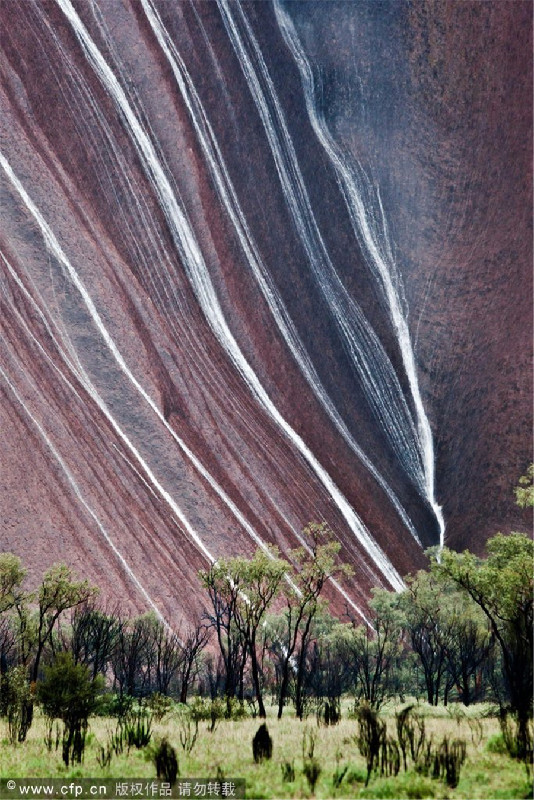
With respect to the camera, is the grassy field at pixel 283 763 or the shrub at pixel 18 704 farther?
the shrub at pixel 18 704

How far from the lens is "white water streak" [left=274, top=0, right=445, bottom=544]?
37.7m

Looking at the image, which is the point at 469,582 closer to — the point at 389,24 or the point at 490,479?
the point at 490,479

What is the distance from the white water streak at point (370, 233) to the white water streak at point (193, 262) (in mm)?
4607

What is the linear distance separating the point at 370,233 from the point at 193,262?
8.64m

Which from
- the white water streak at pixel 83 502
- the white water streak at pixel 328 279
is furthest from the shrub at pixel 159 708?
the white water streak at pixel 328 279

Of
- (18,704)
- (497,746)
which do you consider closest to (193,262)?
(18,704)

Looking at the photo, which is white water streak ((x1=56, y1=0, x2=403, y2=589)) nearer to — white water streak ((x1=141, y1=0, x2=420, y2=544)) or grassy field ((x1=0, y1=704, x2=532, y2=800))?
white water streak ((x1=141, y1=0, x2=420, y2=544))

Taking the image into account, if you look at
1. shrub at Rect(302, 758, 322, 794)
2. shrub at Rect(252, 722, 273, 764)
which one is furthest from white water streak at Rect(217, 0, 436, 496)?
shrub at Rect(302, 758, 322, 794)

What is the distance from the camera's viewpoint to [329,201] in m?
39.3

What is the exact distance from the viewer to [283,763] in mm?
9930

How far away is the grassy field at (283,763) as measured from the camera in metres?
8.63

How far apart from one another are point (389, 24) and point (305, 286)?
44.8 ft

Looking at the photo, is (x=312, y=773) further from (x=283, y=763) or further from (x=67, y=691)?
(x=67, y=691)

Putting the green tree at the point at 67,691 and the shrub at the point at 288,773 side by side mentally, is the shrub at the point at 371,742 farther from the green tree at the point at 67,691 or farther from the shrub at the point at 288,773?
the green tree at the point at 67,691
